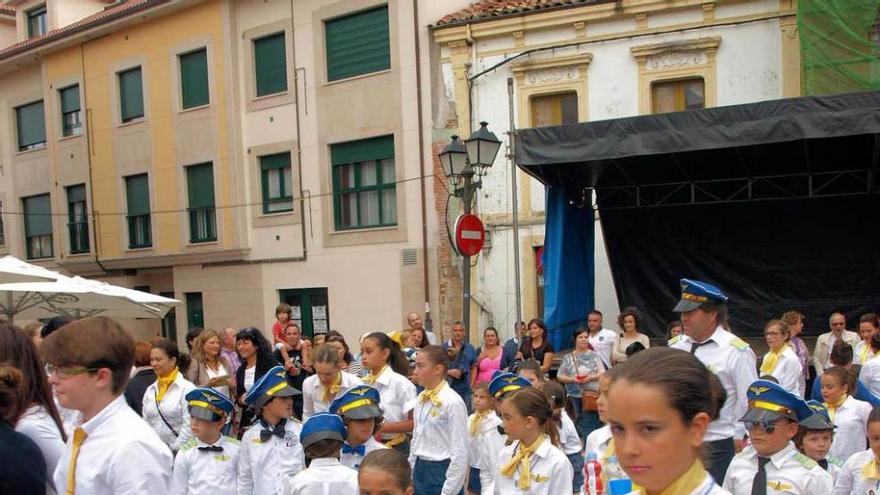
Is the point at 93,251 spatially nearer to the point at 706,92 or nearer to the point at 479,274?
the point at 479,274

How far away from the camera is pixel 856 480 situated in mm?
4855

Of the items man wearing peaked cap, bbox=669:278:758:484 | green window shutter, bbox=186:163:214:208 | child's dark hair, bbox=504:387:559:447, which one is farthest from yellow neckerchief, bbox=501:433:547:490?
green window shutter, bbox=186:163:214:208

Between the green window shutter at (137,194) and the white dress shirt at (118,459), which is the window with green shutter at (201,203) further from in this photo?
the white dress shirt at (118,459)

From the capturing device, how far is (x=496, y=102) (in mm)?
16156

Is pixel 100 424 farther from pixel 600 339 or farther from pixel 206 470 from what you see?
pixel 600 339

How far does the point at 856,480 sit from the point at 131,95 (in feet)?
69.4

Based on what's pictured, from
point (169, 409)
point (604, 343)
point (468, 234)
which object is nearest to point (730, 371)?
point (169, 409)

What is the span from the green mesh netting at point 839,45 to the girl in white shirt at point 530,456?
908 centimetres

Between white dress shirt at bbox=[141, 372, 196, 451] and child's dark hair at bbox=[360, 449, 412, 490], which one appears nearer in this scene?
child's dark hair at bbox=[360, 449, 412, 490]

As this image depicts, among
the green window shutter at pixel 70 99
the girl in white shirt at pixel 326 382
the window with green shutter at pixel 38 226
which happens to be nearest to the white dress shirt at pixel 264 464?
the girl in white shirt at pixel 326 382

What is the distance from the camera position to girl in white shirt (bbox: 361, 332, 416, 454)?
6.52 metres

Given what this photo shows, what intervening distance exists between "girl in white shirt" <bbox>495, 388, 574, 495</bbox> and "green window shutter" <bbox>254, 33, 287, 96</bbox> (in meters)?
15.6

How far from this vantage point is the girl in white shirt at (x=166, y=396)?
678 centimetres

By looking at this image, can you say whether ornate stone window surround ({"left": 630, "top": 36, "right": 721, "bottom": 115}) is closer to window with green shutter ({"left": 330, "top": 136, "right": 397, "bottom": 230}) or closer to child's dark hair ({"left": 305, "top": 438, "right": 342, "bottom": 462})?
window with green shutter ({"left": 330, "top": 136, "right": 397, "bottom": 230})
